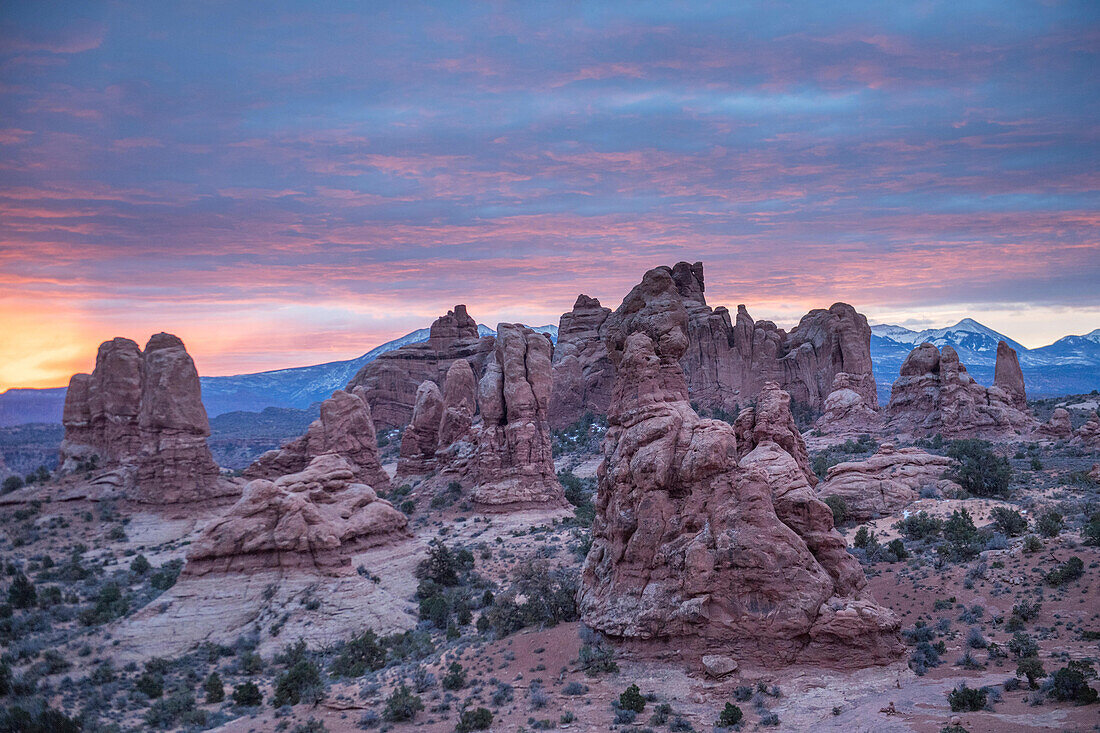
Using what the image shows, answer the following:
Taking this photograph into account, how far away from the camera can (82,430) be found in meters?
56.1

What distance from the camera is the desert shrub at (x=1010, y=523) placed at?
29.1 m

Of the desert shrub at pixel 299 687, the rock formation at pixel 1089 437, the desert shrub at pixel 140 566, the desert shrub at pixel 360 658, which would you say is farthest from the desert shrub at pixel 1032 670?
the desert shrub at pixel 140 566

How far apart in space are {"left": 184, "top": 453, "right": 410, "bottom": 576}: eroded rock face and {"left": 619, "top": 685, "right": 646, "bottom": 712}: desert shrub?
18.8 metres

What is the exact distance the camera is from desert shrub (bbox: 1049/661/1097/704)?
15070 millimetres

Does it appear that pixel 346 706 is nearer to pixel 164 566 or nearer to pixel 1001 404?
pixel 164 566

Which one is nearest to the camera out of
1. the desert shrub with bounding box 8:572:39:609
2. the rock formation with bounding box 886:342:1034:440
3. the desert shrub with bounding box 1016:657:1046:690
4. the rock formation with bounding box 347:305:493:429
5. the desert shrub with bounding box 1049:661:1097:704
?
the desert shrub with bounding box 1049:661:1097:704

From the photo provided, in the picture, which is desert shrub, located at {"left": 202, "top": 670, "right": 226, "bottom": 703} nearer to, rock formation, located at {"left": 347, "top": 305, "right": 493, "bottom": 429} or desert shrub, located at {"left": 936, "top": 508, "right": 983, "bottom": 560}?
desert shrub, located at {"left": 936, "top": 508, "right": 983, "bottom": 560}

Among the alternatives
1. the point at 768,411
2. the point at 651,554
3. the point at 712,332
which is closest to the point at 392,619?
the point at 651,554

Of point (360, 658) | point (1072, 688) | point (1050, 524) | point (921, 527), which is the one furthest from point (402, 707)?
point (1050, 524)

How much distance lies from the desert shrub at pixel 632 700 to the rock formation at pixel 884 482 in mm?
21415

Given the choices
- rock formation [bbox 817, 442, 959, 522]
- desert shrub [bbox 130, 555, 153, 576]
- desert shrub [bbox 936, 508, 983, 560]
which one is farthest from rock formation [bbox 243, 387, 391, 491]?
desert shrub [bbox 936, 508, 983, 560]

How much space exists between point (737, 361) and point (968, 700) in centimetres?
7575

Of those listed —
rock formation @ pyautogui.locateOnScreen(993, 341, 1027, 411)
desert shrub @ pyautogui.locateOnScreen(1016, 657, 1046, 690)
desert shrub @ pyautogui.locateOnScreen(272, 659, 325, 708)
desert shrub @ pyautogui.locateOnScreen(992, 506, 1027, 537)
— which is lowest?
desert shrub @ pyautogui.locateOnScreen(272, 659, 325, 708)

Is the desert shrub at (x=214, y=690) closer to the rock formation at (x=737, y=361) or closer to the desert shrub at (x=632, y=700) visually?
the desert shrub at (x=632, y=700)
